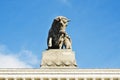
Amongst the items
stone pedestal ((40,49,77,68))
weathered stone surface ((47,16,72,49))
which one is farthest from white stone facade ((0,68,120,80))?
weathered stone surface ((47,16,72,49))

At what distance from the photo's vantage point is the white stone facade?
33875 millimetres

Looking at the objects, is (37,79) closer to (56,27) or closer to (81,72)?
(81,72)

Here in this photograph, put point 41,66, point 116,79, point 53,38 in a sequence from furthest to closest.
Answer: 1. point 53,38
2. point 41,66
3. point 116,79

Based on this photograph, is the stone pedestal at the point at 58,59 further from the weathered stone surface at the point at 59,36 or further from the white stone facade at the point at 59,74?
the white stone facade at the point at 59,74

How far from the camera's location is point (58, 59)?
3684 cm

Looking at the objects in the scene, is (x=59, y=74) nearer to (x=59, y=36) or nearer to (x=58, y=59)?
(x=58, y=59)

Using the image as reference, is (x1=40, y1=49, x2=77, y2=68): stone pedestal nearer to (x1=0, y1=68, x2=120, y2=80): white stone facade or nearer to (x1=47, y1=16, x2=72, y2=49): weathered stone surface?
(x1=47, y1=16, x2=72, y2=49): weathered stone surface

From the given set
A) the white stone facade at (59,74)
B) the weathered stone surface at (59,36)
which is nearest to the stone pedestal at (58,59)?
the weathered stone surface at (59,36)

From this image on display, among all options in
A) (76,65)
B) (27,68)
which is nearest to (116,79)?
(76,65)

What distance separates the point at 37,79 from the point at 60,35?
19.5ft

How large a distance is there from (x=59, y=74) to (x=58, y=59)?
293 cm

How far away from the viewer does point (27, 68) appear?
113 feet

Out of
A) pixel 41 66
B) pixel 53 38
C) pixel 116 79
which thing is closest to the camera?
pixel 116 79

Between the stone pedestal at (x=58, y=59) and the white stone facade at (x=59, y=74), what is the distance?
6.42ft
